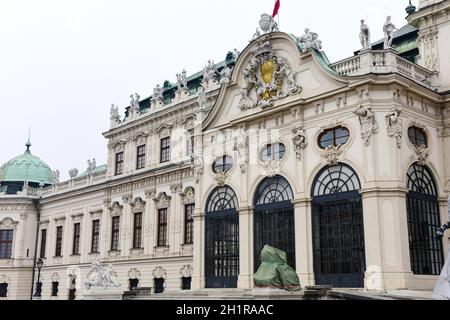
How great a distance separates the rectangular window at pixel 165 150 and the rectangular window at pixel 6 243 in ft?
56.9

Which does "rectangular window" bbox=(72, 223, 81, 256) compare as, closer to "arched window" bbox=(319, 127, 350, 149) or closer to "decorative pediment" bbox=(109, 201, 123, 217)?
"decorative pediment" bbox=(109, 201, 123, 217)

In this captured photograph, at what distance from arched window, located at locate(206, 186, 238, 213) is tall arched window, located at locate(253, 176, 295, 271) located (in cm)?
155

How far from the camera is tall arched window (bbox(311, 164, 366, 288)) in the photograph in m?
22.8

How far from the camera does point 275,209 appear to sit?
85.8 ft

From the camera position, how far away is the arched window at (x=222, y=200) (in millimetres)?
28266

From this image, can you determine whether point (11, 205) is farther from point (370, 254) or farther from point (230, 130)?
point (370, 254)

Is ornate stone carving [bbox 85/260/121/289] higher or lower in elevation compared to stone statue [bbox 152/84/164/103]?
lower

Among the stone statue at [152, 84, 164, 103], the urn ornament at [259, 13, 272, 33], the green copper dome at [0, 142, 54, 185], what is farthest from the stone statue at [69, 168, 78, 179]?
the urn ornament at [259, 13, 272, 33]

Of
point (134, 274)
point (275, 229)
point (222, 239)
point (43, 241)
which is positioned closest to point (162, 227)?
point (134, 274)

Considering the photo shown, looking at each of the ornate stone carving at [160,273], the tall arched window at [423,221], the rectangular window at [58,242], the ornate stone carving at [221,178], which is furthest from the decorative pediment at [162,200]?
the tall arched window at [423,221]

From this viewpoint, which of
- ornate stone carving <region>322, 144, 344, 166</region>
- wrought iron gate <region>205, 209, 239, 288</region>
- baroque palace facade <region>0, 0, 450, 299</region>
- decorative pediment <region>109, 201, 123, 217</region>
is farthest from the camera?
decorative pediment <region>109, 201, 123, 217</region>

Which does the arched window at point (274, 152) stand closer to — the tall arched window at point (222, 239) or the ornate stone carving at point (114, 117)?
the tall arched window at point (222, 239)
